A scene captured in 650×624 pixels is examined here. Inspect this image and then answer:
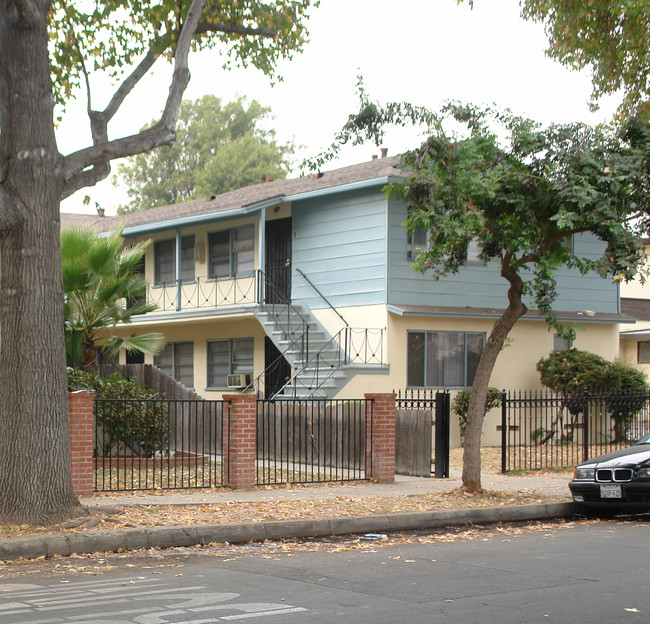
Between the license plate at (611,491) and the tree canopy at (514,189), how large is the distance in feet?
6.47

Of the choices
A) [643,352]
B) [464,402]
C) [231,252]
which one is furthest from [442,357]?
[643,352]

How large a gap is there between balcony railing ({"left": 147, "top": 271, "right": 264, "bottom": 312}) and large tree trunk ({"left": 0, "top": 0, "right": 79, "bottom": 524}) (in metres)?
13.2

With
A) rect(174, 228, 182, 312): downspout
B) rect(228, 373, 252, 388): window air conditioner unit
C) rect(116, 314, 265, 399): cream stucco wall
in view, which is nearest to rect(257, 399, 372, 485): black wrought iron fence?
rect(228, 373, 252, 388): window air conditioner unit

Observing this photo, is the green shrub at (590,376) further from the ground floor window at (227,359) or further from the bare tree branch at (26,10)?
the bare tree branch at (26,10)

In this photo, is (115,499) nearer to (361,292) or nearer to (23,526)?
(23,526)

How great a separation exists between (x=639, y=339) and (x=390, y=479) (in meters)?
16.8

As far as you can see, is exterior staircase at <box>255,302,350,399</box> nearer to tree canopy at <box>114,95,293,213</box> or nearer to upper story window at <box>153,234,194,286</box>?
upper story window at <box>153,234,194,286</box>

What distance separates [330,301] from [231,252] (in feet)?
12.9

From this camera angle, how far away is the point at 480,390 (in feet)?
47.0

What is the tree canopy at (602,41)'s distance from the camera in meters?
17.3

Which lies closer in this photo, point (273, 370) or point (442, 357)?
point (442, 357)

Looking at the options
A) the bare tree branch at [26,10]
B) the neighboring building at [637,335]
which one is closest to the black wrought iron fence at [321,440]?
the bare tree branch at [26,10]

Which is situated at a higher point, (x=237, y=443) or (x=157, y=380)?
(x=157, y=380)

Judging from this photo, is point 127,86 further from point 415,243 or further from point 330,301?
point 330,301
